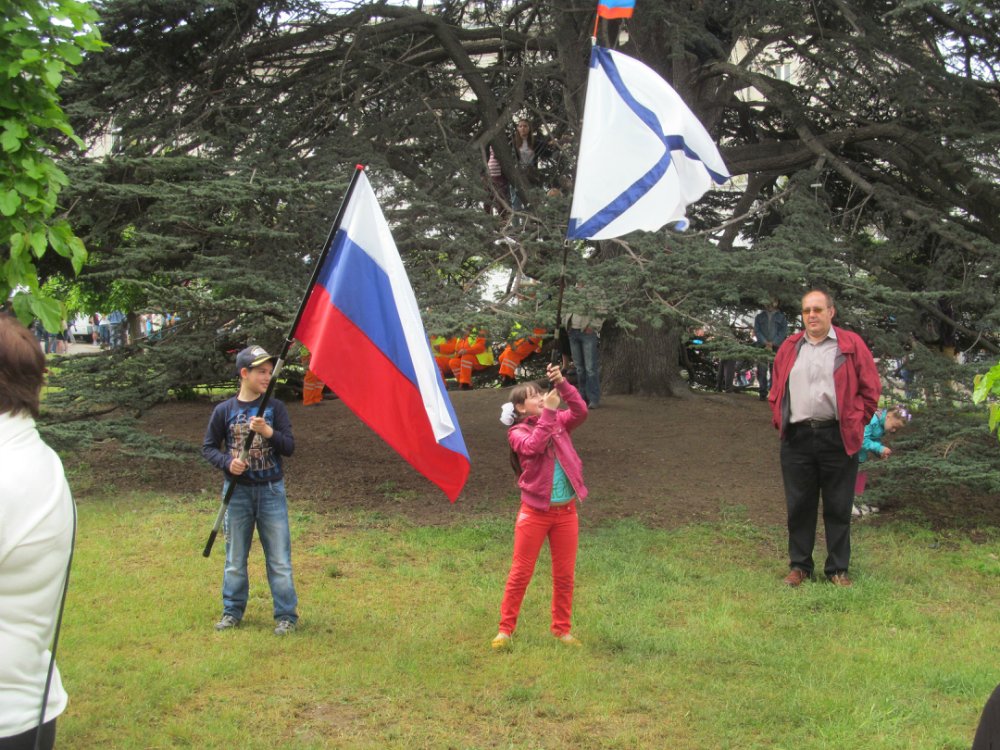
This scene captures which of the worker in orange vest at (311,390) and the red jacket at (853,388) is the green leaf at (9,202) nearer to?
the red jacket at (853,388)

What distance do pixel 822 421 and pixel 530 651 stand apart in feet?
8.90

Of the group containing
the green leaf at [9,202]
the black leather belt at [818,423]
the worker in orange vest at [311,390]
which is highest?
the green leaf at [9,202]

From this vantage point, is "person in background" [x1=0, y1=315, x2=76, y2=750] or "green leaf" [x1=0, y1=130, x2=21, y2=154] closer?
"person in background" [x1=0, y1=315, x2=76, y2=750]

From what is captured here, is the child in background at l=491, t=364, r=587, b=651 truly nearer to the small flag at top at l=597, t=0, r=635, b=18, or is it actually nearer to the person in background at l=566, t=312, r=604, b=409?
the small flag at top at l=597, t=0, r=635, b=18

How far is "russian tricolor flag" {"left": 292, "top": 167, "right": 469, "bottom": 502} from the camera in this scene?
5.17 metres

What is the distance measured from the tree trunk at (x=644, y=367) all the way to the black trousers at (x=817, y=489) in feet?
20.8

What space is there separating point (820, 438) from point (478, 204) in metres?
4.67

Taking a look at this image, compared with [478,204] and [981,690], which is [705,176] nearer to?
[981,690]

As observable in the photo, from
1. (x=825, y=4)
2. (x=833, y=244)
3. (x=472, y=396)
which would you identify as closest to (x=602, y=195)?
(x=833, y=244)

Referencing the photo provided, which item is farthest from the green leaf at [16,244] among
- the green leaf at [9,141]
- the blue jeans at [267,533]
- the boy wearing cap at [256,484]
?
the blue jeans at [267,533]

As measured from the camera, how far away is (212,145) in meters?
9.79

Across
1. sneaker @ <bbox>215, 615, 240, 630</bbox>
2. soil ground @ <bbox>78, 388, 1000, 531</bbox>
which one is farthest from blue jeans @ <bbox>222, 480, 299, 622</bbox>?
soil ground @ <bbox>78, 388, 1000, 531</bbox>

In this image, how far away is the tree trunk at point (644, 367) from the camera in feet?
44.4

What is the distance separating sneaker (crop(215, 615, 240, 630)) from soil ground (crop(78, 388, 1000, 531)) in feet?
9.93
